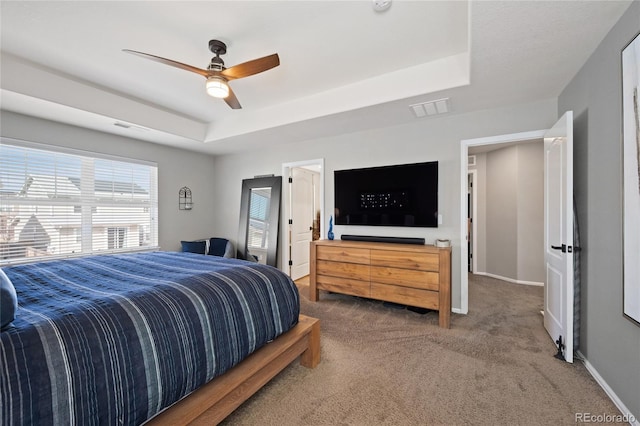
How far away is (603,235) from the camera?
179 cm

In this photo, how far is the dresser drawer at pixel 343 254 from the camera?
3.18 metres

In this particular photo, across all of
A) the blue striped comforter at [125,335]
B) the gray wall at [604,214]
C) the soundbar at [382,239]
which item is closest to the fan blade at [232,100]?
the blue striped comforter at [125,335]

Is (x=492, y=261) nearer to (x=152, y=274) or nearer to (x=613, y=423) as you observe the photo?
(x=613, y=423)

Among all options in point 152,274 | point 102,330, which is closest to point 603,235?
point 102,330

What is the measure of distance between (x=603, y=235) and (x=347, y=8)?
7.84 feet

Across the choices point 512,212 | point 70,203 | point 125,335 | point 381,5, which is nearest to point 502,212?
point 512,212

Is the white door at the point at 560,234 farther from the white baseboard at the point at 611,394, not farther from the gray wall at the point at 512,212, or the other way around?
the gray wall at the point at 512,212

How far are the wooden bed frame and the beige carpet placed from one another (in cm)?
17

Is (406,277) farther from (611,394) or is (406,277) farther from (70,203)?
(70,203)

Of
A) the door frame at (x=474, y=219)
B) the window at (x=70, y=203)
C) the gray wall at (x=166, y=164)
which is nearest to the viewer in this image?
the window at (x=70, y=203)

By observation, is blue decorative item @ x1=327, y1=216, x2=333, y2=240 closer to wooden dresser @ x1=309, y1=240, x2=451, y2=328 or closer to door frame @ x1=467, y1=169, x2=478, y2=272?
wooden dresser @ x1=309, y1=240, x2=451, y2=328

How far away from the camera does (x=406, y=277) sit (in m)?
2.91

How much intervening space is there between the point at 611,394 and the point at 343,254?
2.38m

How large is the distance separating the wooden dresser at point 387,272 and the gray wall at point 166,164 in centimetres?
270
